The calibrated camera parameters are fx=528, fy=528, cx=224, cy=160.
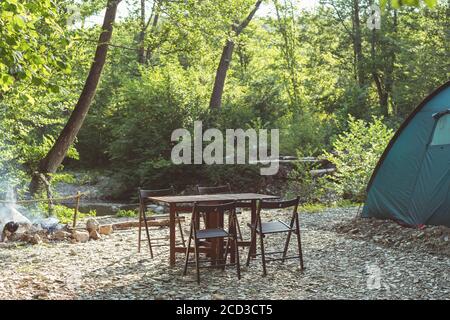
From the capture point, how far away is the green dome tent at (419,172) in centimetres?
865

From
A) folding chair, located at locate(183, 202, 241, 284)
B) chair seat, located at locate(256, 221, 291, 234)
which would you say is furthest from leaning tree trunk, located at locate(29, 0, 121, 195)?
chair seat, located at locate(256, 221, 291, 234)

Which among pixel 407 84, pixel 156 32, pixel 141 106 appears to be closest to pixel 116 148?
pixel 141 106

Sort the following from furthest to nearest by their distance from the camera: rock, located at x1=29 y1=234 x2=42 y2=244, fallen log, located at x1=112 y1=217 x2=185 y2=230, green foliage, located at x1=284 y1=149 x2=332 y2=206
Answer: green foliage, located at x1=284 y1=149 x2=332 y2=206 < fallen log, located at x1=112 y1=217 x2=185 y2=230 < rock, located at x1=29 y1=234 x2=42 y2=244

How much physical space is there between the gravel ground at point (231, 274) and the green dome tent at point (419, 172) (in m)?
0.65

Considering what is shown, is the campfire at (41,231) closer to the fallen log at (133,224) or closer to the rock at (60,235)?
the rock at (60,235)

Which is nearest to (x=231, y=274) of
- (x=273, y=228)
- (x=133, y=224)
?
(x=273, y=228)

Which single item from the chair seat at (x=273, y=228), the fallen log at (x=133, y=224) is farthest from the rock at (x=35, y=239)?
the chair seat at (x=273, y=228)

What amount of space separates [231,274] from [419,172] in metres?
4.19

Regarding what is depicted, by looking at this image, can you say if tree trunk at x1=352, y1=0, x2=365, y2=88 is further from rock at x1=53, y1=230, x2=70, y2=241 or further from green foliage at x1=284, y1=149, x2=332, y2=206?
rock at x1=53, y1=230, x2=70, y2=241

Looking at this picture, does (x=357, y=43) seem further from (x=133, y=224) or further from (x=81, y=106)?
(x=133, y=224)

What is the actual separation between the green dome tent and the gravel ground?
649 mm

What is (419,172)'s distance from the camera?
29.8 ft

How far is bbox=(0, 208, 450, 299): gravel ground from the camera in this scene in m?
5.78
